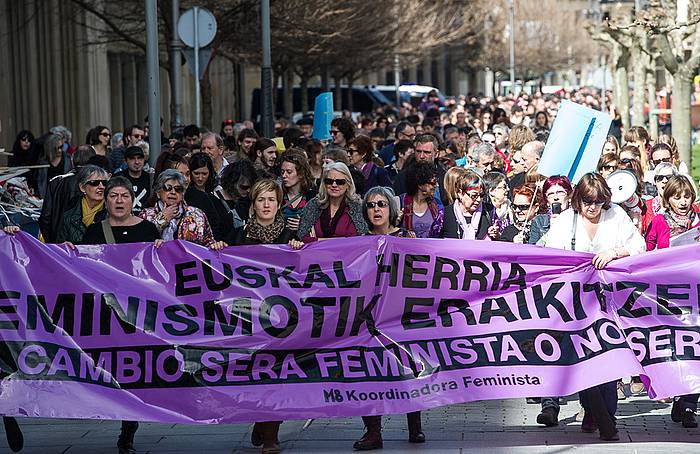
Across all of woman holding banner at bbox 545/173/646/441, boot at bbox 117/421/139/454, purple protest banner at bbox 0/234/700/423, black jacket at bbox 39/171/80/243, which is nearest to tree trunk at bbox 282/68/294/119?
black jacket at bbox 39/171/80/243

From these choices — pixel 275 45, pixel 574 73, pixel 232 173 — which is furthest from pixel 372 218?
pixel 574 73

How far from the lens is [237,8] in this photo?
26875 millimetres

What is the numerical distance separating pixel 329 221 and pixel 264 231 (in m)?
0.66

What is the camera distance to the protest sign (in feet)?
39.1

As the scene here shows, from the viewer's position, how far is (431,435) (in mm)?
9195

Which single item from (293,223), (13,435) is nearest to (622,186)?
(293,223)

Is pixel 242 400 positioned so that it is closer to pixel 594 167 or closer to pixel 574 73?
pixel 594 167

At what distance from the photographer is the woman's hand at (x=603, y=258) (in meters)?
8.91

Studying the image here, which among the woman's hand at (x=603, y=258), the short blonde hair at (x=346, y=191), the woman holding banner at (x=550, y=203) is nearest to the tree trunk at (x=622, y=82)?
the woman holding banner at (x=550, y=203)

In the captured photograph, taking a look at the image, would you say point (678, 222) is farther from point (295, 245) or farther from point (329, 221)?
point (295, 245)

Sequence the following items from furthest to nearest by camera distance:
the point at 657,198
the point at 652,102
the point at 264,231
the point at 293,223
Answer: the point at 652,102 < the point at 657,198 < the point at 293,223 < the point at 264,231

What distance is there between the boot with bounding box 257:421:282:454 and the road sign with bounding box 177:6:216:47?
928cm

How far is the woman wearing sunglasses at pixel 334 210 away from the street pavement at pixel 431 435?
1199mm

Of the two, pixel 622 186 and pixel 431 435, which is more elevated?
pixel 622 186
